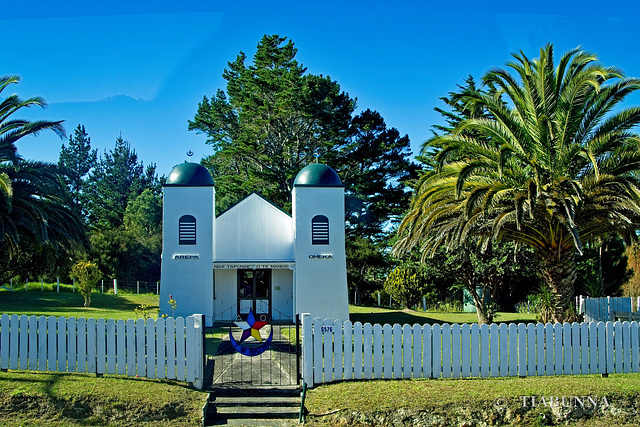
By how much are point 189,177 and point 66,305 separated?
9.61m

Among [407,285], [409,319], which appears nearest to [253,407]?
[409,319]

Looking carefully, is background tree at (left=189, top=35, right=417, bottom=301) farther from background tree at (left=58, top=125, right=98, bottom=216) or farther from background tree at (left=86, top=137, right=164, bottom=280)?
background tree at (left=58, top=125, right=98, bottom=216)

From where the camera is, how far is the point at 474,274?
24.9 m

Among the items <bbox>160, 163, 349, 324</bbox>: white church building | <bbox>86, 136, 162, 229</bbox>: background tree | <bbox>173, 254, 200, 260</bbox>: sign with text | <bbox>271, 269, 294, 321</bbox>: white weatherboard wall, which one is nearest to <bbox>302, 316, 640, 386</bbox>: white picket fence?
<bbox>160, 163, 349, 324</bbox>: white church building

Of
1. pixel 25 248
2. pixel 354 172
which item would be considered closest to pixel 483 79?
pixel 25 248

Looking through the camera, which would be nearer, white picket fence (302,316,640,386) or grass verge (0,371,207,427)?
grass verge (0,371,207,427)

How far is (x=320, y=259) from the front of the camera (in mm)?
21781

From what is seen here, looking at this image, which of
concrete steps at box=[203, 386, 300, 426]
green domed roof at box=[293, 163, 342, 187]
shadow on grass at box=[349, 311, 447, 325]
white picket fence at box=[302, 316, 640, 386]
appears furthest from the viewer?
shadow on grass at box=[349, 311, 447, 325]

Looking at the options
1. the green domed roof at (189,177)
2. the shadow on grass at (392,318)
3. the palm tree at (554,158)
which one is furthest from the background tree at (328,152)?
the palm tree at (554,158)

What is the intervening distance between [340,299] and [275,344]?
218 inches

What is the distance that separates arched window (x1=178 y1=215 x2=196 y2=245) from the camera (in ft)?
72.9

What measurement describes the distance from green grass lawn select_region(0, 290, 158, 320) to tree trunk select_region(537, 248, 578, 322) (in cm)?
1443

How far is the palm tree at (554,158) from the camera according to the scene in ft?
47.5

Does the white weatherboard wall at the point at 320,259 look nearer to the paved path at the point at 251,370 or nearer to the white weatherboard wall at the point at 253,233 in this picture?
the white weatherboard wall at the point at 253,233
